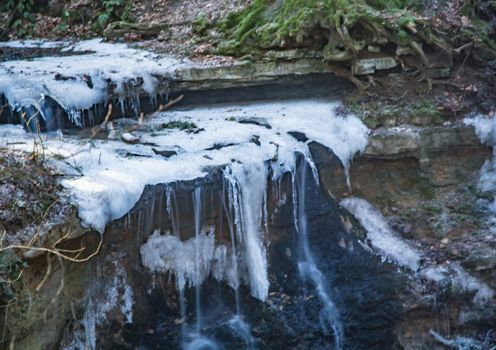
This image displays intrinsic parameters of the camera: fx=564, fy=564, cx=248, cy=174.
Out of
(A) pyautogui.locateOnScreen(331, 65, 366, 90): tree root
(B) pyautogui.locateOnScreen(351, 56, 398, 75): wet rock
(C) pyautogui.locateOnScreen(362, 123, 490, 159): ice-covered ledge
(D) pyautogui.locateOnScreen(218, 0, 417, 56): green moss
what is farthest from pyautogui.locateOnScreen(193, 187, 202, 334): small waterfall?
(B) pyautogui.locateOnScreen(351, 56, 398, 75): wet rock

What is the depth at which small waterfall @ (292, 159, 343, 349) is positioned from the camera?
7.48m

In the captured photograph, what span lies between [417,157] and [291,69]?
2.43 metres

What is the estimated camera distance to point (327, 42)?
9.19 metres

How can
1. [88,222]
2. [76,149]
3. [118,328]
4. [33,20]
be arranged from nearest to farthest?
1. [88,222]
2. [118,328]
3. [76,149]
4. [33,20]

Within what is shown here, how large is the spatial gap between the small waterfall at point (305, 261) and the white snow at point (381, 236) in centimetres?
72

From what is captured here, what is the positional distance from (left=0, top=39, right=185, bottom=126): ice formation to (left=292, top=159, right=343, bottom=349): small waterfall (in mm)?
2859

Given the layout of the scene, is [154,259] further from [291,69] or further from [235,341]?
[291,69]

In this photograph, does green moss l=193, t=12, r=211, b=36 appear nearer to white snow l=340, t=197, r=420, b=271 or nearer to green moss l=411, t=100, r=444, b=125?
green moss l=411, t=100, r=444, b=125

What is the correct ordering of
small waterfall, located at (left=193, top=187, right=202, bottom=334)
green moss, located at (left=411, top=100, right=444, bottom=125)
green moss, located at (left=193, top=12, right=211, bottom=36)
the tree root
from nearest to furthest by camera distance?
small waterfall, located at (left=193, top=187, right=202, bottom=334), green moss, located at (left=411, top=100, right=444, bottom=125), the tree root, green moss, located at (left=193, top=12, right=211, bottom=36)

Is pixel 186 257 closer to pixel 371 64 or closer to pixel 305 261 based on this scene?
pixel 305 261

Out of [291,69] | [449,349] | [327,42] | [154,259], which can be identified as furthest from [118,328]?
[327,42]

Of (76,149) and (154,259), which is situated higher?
(76,149)

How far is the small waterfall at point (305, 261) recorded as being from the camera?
7.48m

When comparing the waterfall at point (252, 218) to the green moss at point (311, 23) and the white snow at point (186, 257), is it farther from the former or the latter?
the green moss at point (311, 23)
